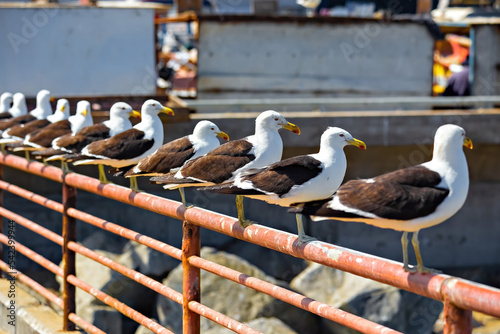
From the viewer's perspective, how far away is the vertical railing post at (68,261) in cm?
536

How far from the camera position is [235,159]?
4.71 m

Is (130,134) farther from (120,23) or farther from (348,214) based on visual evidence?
(120,23)

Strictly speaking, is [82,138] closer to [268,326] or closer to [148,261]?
[268,326]

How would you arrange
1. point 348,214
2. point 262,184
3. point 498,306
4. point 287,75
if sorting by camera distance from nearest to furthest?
point 498,306 < point 348,214 < point 262,184 < point 287,75

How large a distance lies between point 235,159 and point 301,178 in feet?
2.51

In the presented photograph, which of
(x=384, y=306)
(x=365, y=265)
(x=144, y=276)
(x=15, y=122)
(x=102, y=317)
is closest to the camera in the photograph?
(x=365, y=265)

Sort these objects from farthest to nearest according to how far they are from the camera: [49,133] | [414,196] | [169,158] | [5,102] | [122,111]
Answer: [5,102], [49,133], [122,111], [169,158], [414,196]

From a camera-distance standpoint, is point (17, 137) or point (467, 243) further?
point (467, 243)

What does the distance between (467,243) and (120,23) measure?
26.5 ft

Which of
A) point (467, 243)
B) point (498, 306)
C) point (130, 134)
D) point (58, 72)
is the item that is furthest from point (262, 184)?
point (58, 72)

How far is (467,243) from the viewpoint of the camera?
13539mm

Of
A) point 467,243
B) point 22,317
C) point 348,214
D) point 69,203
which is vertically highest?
point 348,214

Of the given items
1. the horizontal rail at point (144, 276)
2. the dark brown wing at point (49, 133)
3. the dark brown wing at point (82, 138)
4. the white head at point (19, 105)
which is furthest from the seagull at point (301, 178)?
the white head at point (19, 105)

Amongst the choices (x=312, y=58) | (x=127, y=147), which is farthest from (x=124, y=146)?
(x=312, y=58)
